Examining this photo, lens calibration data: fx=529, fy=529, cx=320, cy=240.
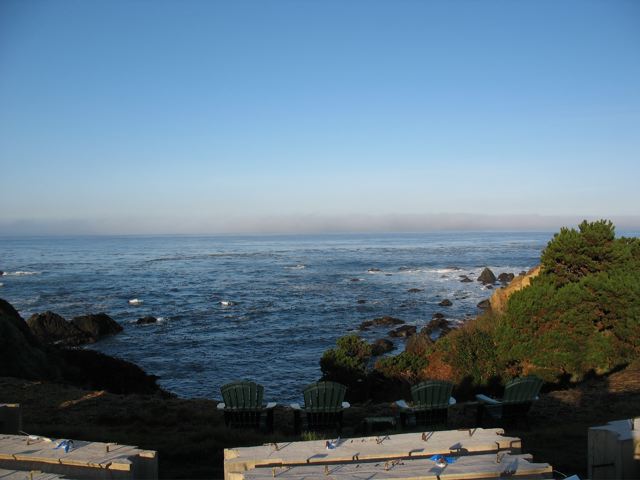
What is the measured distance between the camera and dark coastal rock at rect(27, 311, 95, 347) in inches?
998

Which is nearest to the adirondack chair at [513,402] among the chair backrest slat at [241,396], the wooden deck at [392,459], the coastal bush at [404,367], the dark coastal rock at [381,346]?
the wooden deck at [392,459]

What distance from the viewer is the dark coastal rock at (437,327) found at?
26.1 m

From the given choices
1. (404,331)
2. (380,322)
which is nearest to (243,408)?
(404,331)

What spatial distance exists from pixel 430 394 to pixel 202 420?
386 cm

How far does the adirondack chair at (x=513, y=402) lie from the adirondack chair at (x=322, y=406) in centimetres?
215

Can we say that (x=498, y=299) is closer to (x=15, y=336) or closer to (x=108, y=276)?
(x=15, y=336)

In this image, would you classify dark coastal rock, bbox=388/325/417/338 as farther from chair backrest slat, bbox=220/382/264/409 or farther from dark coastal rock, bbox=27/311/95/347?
chair backrest slat, bbox=220/382/264/409

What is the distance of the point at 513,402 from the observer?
7.86 metres

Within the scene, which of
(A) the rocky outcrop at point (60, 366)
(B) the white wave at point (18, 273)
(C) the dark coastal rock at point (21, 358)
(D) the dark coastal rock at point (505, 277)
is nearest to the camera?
(C) the dark coastal rock at point (21, 358)

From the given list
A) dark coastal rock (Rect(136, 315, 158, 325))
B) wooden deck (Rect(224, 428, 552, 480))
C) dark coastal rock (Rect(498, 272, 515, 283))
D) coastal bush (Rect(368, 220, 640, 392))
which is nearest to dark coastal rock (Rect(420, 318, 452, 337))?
coastal bush (Rect(368, 220, 640, 392))

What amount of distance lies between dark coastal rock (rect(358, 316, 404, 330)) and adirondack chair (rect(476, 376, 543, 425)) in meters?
19.5

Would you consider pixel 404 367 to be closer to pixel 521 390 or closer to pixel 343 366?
pixel 343 366

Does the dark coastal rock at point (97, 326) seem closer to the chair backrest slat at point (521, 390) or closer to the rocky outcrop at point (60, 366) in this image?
the rocky outcrop at point (60, 366)

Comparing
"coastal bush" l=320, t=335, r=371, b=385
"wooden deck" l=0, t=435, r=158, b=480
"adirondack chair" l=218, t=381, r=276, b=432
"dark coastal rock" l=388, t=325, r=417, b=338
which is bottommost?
"dark coastal rock" l=388, t=325, r=417, b=338
